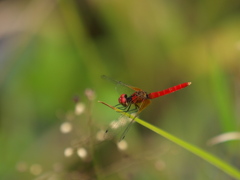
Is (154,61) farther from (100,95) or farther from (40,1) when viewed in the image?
(40,1)

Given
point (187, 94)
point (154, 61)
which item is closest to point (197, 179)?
point (187, 94)

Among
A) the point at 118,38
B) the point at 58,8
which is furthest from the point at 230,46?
the point at 58,8

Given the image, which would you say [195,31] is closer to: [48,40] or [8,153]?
[48,40]

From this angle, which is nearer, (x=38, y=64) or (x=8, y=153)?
(x=8, y=153)

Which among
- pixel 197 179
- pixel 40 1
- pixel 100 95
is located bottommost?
pixel 197 179

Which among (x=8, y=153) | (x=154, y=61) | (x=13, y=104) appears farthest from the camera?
(x=154, y=61)

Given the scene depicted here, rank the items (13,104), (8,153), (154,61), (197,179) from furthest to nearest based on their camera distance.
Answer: (154,61)
(13,104)
(8,153)
(197,179)

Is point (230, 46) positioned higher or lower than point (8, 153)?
lower
